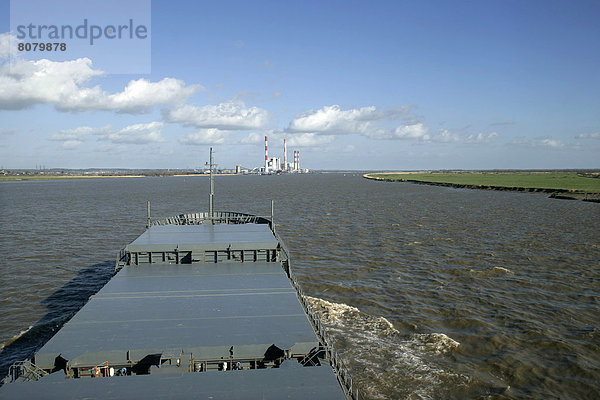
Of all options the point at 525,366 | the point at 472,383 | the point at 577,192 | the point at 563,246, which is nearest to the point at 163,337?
the point at 472,383

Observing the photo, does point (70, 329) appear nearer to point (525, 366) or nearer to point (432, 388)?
point (432, 388)

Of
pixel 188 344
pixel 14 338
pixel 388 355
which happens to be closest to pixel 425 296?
pixel 388 355

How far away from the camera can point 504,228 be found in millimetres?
57156

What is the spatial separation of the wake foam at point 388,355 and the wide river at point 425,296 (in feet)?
0.22

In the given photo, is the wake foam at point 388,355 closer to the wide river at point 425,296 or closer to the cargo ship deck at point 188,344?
the wide river at point 425,296

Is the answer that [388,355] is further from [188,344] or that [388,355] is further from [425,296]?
[188,344]

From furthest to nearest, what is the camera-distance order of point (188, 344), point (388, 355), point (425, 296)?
point (425, 296)
point (388, 355)
point (188, 344)

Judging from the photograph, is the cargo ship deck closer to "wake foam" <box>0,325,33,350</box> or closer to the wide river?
the wide river

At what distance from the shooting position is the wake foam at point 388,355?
17766 millimetres

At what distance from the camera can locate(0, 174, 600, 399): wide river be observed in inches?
747

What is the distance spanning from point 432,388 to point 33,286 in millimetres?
30122

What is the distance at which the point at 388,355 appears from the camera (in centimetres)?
2055

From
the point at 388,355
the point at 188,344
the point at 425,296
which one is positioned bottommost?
the point at 388,355

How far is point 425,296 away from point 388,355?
958 cm
